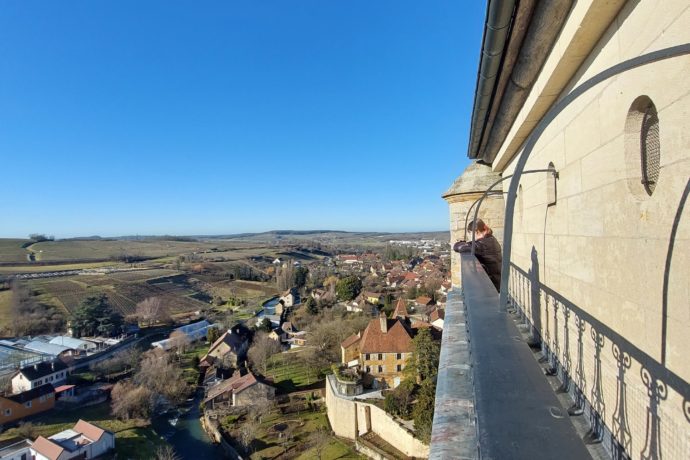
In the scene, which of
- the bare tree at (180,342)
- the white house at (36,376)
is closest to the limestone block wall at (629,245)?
the white house at (36,376)

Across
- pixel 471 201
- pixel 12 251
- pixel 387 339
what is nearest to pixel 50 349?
pixel 387 339

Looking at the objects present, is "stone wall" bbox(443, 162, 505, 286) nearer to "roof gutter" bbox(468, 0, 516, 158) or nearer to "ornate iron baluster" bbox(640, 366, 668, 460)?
"roof gutter" bbox(468, 0, 516, 158)

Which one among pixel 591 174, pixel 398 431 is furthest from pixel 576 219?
pixel 398 431

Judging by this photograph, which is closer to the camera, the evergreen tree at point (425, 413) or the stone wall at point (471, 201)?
the stone wall at point (471, 201)

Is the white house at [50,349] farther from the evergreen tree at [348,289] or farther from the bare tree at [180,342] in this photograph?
the evergreen tree at [348,289]

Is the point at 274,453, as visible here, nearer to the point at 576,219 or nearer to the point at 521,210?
the point at 521,210

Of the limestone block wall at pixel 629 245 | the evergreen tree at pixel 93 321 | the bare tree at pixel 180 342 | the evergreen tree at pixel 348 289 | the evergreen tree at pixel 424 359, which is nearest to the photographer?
the limestone block wall at pixel 629 245

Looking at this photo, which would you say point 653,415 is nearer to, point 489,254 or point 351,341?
point 489,254

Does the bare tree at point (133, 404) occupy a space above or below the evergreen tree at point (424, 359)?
below
